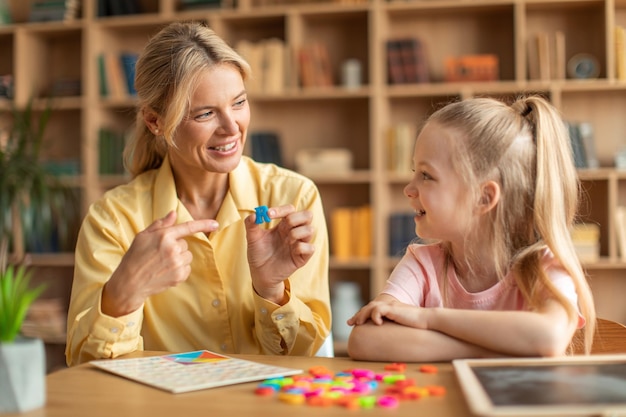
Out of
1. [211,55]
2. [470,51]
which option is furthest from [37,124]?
[211,55]

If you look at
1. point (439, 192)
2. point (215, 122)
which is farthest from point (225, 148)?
point (439, 192)

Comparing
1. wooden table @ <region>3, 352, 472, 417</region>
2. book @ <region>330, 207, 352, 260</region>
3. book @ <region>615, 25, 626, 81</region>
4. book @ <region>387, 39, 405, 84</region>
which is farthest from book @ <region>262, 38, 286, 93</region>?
wooden table @ <region>3, 352, 472, 417</region>

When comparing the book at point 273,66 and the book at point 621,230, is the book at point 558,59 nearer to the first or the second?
the book at point 621,230

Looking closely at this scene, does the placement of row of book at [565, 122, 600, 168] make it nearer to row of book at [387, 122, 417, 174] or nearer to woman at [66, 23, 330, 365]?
row of book at [387, 122, 417, 174]

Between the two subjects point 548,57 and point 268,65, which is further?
point 268,65

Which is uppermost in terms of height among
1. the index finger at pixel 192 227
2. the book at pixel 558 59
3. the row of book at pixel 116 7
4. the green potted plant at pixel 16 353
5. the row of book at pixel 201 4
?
the row of book at pixel 116 7

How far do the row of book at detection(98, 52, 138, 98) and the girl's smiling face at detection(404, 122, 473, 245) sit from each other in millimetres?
3392

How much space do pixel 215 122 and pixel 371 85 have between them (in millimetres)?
2475

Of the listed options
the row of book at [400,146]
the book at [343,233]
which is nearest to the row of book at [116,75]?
the book at [343,233]

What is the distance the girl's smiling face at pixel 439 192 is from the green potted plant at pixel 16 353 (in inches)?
30.0

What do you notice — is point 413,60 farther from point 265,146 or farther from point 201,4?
point 201,4

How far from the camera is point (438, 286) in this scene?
1.52 meters

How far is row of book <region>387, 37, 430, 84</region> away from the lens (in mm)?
4191

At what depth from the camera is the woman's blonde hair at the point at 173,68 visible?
181cm
